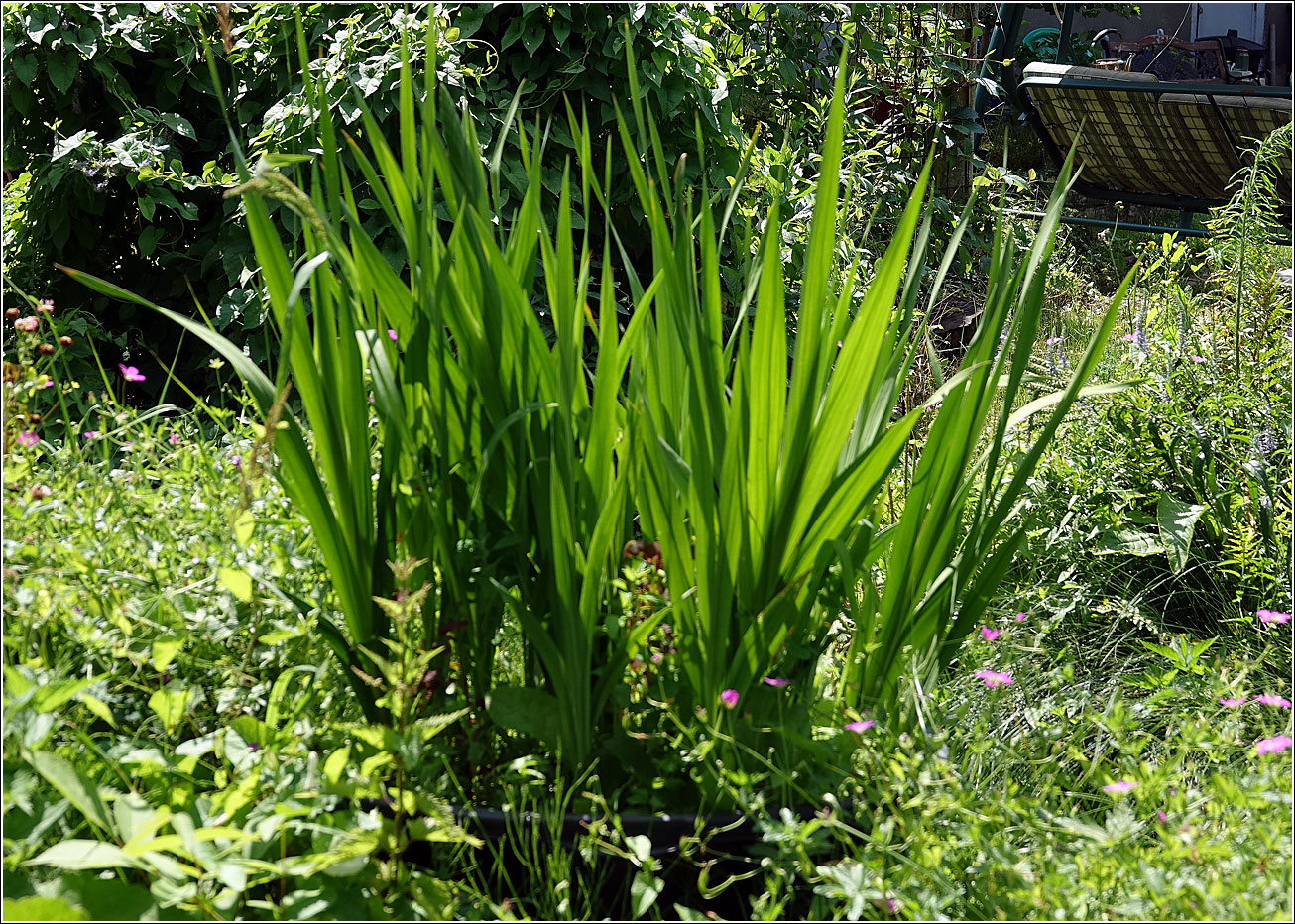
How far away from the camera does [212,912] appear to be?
3.38ft

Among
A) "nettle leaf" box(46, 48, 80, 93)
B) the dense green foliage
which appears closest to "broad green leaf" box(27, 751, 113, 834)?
the dense green foliage

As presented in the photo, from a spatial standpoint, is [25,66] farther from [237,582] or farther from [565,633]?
[565,633]

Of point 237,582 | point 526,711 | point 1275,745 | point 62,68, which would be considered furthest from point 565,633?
point 62,68

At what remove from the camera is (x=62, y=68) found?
8.25ft

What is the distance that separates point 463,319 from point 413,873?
0.57m

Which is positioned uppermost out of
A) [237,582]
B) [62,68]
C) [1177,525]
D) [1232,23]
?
[1232,23]

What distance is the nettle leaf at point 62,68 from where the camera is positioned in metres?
2.50

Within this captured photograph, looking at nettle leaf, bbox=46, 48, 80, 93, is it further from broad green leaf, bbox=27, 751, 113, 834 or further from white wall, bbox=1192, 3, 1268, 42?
white wall, bbox=1192, 3, 1268, 42

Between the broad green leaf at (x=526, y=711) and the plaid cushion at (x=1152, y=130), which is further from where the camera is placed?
the plaid cushion at (x=1152, y=130)

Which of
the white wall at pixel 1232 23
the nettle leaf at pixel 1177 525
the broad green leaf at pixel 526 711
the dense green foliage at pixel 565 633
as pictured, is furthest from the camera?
the white wall at pixel 1232 23

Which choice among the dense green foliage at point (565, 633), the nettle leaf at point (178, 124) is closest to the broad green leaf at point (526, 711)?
the dense green foliage at point (565, 633)

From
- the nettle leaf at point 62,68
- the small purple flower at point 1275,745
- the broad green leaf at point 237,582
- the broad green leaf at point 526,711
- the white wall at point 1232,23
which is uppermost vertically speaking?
the white wall at point 1232,23

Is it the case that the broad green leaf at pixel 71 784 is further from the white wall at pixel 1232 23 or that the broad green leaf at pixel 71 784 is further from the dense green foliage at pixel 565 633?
the white wall at pixel 1232 23

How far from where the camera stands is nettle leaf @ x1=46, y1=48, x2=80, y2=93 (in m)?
2.50
